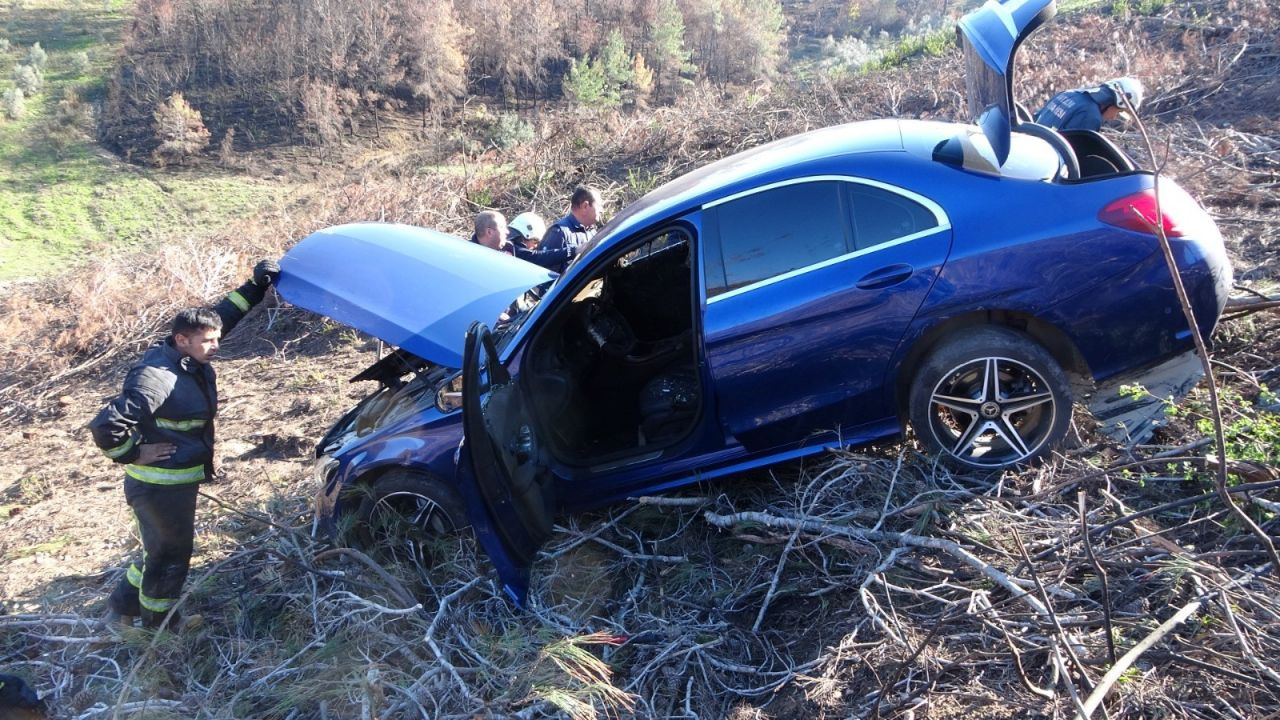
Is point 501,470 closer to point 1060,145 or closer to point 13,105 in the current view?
point 1060,145

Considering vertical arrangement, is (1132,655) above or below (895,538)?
above

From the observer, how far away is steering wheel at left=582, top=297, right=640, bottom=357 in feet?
16.8

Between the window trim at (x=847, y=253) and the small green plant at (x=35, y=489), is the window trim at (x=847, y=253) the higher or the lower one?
the higher one

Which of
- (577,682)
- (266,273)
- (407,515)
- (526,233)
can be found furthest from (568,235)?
(577,682)

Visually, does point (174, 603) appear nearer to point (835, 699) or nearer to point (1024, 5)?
point (835, 699)

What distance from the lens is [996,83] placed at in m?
3.93

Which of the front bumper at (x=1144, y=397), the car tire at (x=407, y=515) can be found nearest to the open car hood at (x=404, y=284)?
the car tire at (x=407, y=515)

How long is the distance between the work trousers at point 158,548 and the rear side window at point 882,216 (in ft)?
11.4

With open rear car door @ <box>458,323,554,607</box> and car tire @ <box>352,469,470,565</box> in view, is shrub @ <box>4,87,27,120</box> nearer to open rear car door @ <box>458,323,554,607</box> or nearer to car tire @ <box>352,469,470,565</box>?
car tire @ <box>352,469,470,565</box>

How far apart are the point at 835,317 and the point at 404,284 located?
2134 mm

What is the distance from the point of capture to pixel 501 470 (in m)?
3.77

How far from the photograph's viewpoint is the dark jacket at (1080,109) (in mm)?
5609

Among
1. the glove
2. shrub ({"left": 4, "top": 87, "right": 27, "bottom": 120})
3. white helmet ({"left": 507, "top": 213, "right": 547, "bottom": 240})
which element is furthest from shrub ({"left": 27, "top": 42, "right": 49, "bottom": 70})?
the glove

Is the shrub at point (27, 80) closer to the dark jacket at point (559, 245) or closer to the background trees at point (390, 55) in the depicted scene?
the background trees at point (390, 55)
